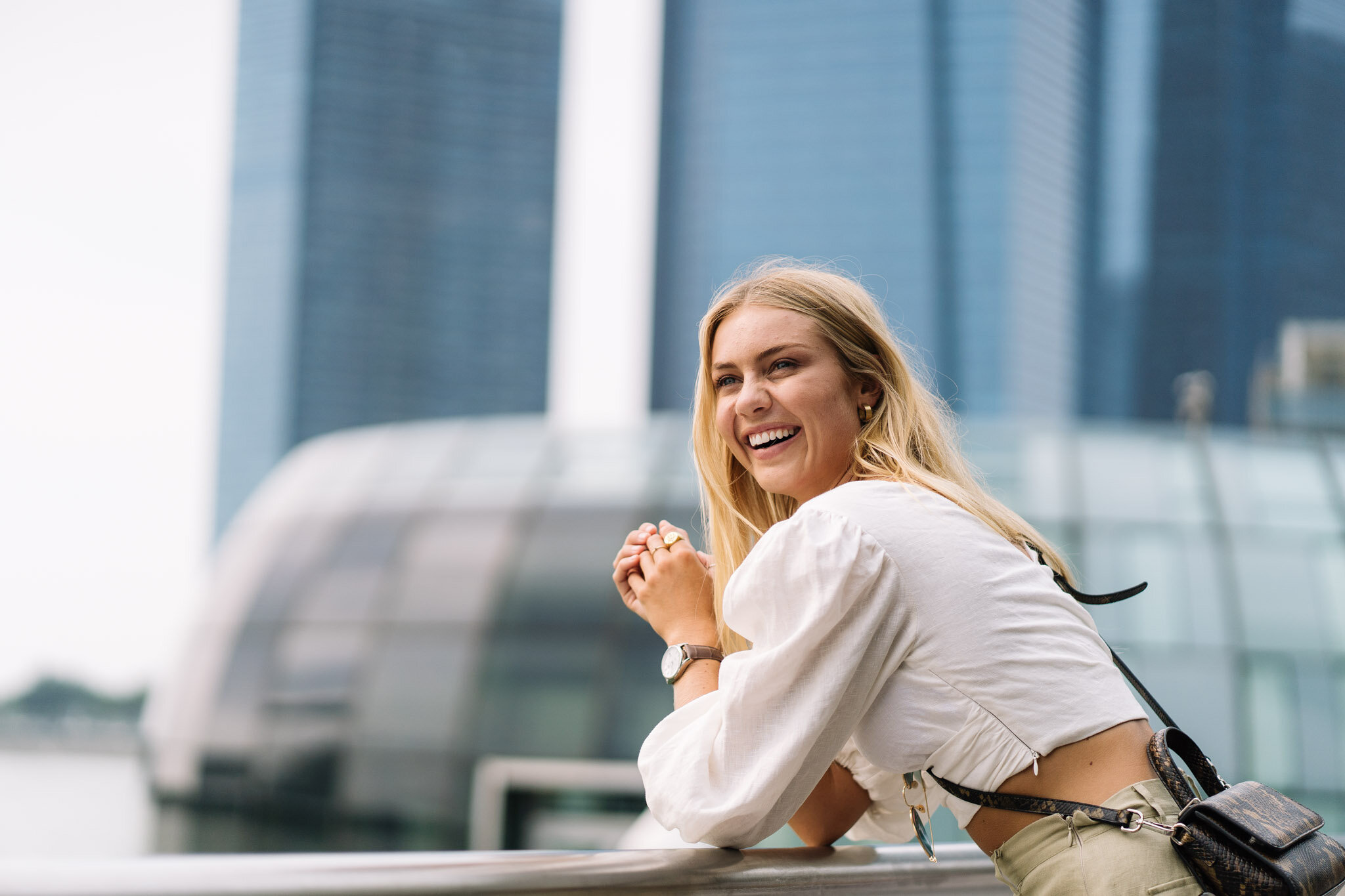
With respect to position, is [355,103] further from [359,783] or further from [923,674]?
[923,674]

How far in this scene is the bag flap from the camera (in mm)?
1459

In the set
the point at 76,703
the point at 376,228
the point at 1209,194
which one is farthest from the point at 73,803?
the point at 1209,194

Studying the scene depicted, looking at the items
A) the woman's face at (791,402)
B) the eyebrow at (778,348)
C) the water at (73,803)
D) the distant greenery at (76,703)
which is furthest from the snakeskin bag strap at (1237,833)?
the distant greenery at (76,703)

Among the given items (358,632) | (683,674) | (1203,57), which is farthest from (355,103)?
(683,674)

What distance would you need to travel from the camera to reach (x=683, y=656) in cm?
186

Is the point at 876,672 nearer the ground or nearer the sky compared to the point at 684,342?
nearer the ground

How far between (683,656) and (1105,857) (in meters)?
0.70

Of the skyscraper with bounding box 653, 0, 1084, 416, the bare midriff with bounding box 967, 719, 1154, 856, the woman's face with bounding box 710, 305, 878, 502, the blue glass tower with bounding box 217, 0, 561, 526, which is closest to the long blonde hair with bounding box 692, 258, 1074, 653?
the woman's face with bounding box 710, 305, 878, 502

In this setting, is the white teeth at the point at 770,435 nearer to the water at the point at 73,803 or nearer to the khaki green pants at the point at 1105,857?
the khaki green pants at the point at 1105,857

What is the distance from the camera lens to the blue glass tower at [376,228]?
87750mm

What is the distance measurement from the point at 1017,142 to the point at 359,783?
57.8m

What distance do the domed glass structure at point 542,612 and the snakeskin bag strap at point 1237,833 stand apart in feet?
32.4

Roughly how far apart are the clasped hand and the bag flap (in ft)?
2.63

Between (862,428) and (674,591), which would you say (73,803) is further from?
(862,428)
